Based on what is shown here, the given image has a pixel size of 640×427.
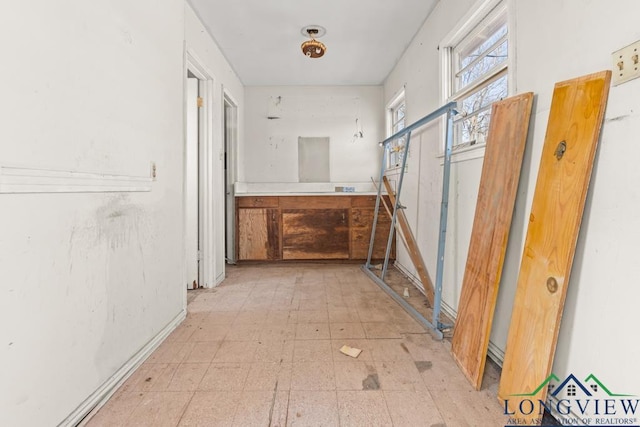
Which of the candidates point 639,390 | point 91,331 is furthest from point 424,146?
point 91,331

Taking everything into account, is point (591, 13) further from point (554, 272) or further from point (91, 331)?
point (91, 331)

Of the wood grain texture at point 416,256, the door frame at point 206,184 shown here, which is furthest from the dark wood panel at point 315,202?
the door frame at point 206,184

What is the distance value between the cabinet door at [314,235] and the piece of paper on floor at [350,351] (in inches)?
82.1

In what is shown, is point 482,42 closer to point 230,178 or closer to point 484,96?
point 484,96

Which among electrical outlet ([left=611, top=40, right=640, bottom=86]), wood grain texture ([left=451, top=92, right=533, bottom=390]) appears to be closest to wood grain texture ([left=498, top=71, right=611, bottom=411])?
electrical outlet ([left=611, top=40, right=640, bottom=86])

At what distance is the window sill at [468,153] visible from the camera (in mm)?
1729

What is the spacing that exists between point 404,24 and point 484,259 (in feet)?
7.13

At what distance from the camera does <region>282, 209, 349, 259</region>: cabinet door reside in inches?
148

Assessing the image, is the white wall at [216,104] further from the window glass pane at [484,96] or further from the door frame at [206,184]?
the window glass pane at [484,96]

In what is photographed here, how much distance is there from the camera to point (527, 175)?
4.43ft

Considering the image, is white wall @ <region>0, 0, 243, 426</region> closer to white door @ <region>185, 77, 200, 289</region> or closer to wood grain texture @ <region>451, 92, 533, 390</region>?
white door @ <region>185, 77, 200, 289</region>

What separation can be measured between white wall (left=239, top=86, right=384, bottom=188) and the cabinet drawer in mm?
462

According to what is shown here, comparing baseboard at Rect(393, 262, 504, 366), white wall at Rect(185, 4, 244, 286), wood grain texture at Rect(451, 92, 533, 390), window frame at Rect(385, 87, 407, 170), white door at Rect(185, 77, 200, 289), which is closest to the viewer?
wood grain texture at Rect(451, 92, 533, 390)

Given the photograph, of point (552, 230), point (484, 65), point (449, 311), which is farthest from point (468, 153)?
point (449, 311)
